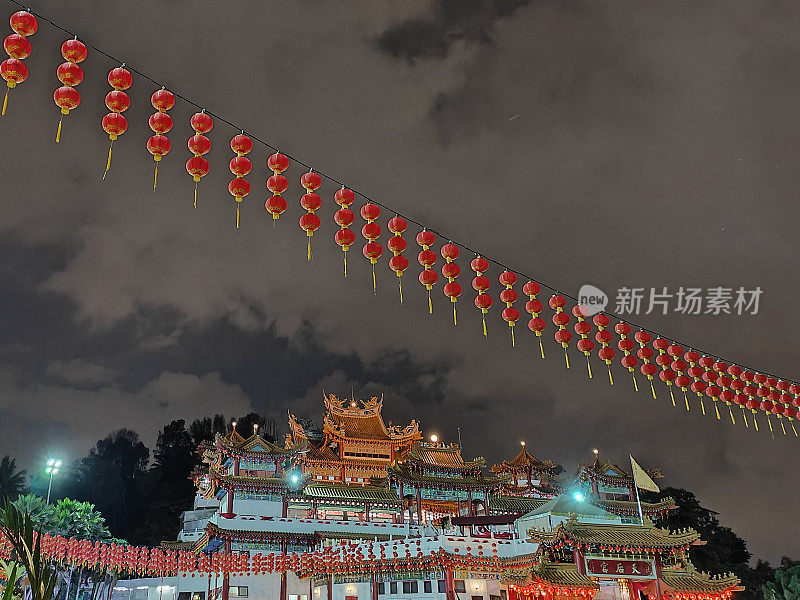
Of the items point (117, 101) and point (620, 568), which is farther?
point (620, 568)

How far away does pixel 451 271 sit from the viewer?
10484mm

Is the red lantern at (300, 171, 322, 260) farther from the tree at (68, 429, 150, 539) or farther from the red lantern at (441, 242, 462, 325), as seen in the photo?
the tree at (68, 429, 150, 539)

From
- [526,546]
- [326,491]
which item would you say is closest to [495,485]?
[326,491]

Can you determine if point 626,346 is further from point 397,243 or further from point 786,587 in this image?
point 786,587

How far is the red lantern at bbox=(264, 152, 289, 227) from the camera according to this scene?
8.75 metres

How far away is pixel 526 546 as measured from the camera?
766 inches

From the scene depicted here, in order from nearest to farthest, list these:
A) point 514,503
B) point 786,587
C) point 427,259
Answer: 1. point 427,259
2. point 786,587
3. point 514,503

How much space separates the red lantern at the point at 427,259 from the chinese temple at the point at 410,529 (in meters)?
9.10

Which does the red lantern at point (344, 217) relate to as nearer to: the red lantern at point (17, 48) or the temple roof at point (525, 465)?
the red lantern at point (17, 48)

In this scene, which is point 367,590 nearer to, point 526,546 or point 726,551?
point 526,546

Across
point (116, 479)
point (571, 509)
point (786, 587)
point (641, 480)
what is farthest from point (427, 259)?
point (116, 479)

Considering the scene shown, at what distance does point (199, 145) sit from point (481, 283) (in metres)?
5.03

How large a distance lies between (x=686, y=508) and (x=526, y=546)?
22245 millimetres

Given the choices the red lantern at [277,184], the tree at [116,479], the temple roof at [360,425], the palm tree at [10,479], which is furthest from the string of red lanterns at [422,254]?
the tree at [116,479]
